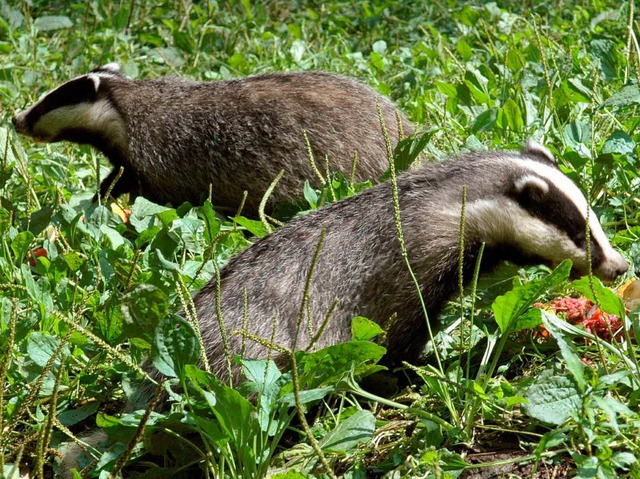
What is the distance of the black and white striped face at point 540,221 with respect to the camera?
3914 mm

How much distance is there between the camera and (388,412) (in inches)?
137

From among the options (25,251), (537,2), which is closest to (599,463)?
(25,251)

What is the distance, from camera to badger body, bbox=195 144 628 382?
12.5 feet

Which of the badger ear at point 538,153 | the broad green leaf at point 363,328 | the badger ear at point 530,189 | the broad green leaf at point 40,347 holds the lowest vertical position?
the broad green leaf at point 40,347

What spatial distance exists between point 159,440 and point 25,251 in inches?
64.0

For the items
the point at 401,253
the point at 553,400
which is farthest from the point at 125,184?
the point at 553,400

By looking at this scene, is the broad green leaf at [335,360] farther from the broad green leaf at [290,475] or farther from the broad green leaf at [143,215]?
the broad green leaf at [143,215]

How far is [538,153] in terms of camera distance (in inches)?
170

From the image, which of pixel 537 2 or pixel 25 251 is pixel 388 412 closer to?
pixel 25 251

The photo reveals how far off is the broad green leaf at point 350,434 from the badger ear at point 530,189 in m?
1.18


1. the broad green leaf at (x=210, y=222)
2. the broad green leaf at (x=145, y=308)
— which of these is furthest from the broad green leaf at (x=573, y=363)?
the broad green leaf at (x=210, y=222)

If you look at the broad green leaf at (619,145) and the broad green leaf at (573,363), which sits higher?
the broad green leaf at (573,363)

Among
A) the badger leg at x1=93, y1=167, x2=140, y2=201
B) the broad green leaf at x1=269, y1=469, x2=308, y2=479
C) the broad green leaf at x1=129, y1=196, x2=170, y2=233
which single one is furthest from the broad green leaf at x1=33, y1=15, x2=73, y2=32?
the broad green leaf at x1=269, y1=469, x2=308, y2=479

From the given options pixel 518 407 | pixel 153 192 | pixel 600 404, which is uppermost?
pixel 600 404
